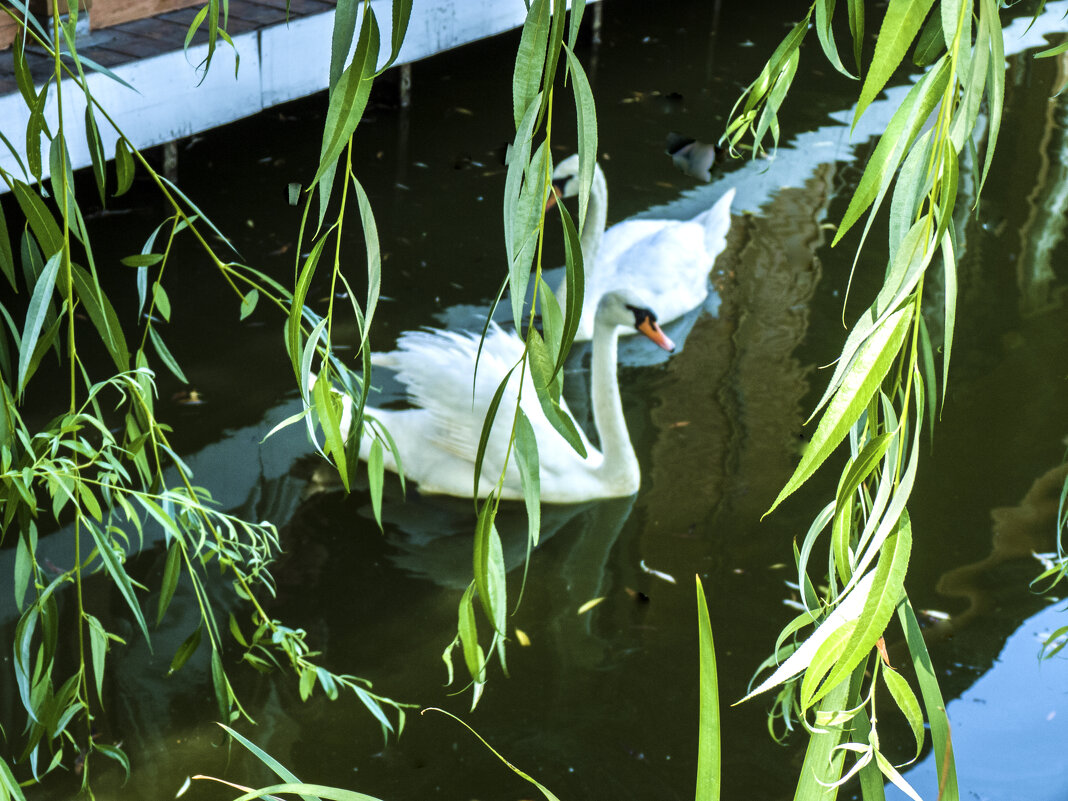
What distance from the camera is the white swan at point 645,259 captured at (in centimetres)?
388

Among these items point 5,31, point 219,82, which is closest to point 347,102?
point 219,82

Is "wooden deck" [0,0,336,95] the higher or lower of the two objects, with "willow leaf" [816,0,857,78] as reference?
lower

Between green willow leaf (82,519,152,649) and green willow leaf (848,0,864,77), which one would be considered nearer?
green willow leaf (848,0,864,77)

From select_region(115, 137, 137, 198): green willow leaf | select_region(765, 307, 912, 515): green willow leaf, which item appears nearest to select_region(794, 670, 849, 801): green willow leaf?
select_region(765, 307, 912, 515): green willow leaf

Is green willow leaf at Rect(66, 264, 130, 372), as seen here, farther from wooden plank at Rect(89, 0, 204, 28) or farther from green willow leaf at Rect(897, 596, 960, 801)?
wooden plank at Rect(89, 0, 204, 28)

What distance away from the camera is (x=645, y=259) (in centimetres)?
402

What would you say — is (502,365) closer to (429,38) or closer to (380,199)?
(380,199)

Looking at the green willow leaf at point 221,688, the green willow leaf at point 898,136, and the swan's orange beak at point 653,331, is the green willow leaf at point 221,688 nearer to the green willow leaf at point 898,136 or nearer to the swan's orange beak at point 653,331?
the green willow leaf at point 898,136

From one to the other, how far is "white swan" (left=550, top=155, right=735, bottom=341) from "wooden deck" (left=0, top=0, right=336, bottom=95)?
1229mm

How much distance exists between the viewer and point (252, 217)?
172 inches

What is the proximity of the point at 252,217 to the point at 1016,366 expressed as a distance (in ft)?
8.95

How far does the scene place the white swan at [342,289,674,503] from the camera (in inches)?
119

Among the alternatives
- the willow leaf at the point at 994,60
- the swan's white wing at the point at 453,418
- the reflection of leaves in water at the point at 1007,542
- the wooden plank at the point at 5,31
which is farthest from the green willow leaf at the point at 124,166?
the wooden plank at the point at 5,31

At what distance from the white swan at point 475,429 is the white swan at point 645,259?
0.69 m
